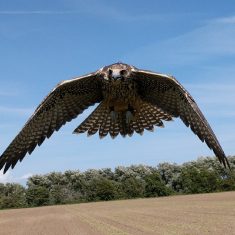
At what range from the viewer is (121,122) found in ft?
38.5

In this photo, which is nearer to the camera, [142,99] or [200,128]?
[200,128]

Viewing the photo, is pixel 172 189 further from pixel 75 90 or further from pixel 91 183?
pixel 75 90

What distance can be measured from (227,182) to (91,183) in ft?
95.8

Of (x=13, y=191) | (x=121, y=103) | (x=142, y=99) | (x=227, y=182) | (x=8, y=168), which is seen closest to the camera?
(x=8, y=168)

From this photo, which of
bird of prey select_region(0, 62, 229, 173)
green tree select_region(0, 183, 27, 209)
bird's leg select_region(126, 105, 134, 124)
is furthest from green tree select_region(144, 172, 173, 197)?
bird's leg select_region(126, 105, 134, 124)

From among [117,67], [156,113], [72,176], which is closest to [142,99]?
[156,113]

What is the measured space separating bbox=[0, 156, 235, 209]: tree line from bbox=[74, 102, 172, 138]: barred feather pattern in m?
91.3

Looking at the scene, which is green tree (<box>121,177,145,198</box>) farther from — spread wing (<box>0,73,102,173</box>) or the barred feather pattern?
spread wing (<box>0,73,102,173</box>)

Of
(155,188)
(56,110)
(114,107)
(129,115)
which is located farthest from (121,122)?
(155,188)

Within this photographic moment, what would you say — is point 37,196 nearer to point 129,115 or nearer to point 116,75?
point 129,115

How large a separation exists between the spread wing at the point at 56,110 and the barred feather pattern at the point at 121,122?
39 centimetres

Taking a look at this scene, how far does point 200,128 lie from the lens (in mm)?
10359

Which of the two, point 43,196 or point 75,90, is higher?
point 43,196

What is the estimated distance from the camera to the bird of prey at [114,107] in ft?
34.3
